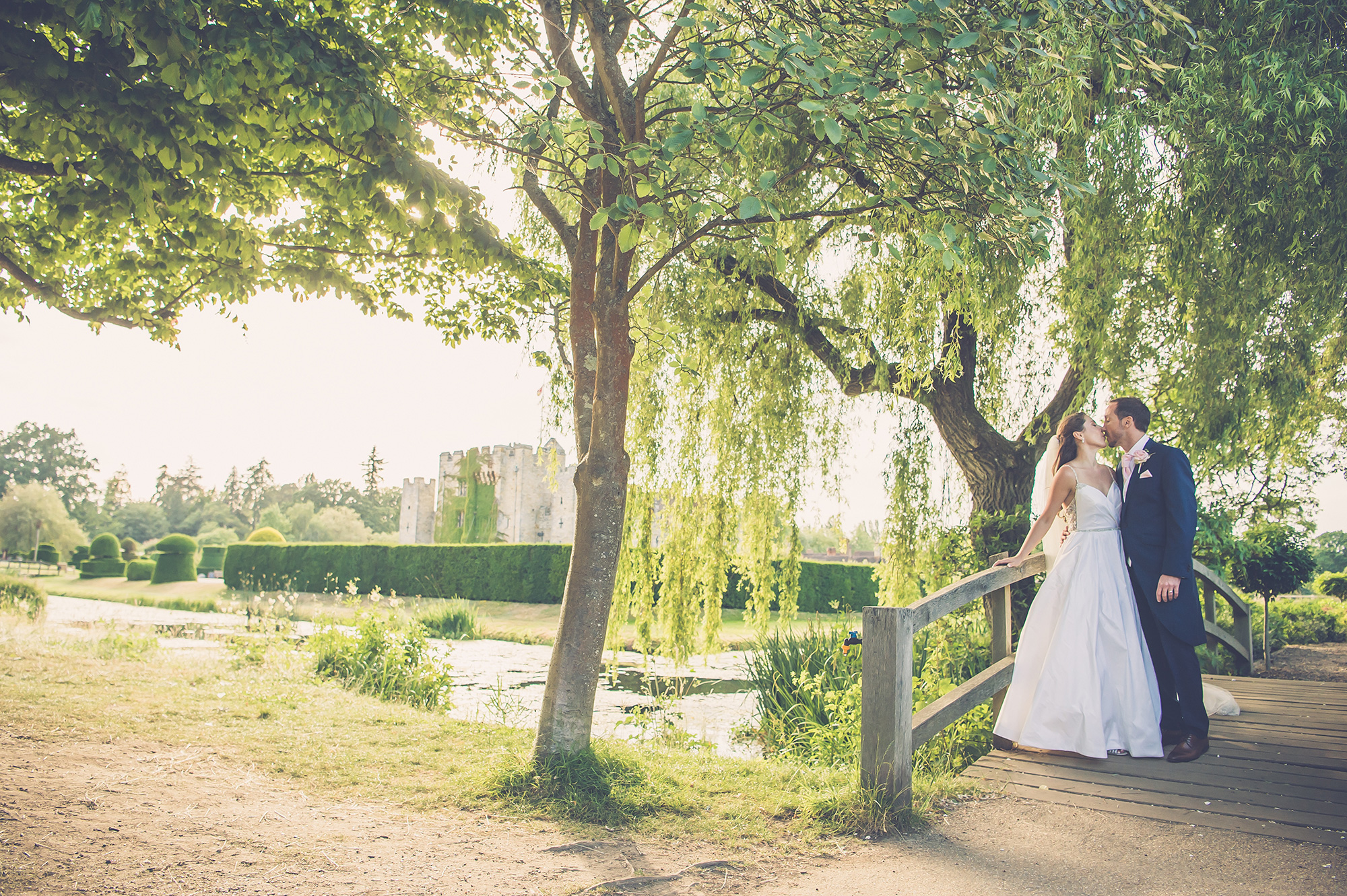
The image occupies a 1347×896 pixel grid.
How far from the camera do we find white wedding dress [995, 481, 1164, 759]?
4293 millimetres

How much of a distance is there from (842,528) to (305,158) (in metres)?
5.58

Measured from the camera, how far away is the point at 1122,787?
386cm

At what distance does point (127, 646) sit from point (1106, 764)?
1068cm

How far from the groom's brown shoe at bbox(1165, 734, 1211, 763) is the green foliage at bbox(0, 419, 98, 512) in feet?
276

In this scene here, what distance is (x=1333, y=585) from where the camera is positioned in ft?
49.0

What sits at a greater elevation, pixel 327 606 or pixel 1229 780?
pixel 1229 780

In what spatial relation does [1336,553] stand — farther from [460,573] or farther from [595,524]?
[595,524]

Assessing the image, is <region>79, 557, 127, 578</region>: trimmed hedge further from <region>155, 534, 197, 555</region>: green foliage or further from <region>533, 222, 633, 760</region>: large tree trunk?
<region>533, 222, 633, 760</region>: large tree trunk

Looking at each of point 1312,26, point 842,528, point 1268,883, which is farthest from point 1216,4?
point 1268,883

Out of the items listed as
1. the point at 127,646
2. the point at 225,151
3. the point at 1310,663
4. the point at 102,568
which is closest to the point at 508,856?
the point at 225,151

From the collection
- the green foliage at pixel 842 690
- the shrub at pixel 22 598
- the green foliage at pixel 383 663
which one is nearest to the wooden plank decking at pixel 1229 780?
the green foliage at pixel 842 690

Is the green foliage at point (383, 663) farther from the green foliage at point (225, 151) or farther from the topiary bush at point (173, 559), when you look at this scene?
the topiary bush at point (173, 559)

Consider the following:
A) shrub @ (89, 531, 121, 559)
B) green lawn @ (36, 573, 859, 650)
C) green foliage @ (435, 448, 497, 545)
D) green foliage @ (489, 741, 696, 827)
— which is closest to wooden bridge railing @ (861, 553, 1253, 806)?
green foliage @ (489, 741, 696, 827)

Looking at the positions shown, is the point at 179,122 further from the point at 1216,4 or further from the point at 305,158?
the point at 1216,4
